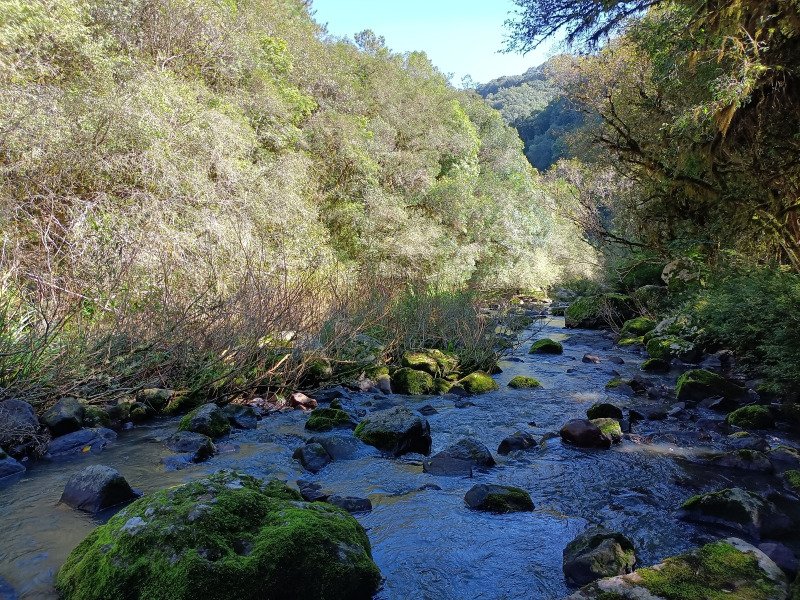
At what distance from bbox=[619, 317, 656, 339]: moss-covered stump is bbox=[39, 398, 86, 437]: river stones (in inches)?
470

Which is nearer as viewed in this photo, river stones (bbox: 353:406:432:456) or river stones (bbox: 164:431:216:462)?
river stones (bbox: 164:431:216:462)

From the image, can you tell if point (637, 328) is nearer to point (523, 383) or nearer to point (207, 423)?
point (523, 383)

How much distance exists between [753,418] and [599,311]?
9605mm

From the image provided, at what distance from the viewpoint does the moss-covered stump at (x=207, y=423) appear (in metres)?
6.10

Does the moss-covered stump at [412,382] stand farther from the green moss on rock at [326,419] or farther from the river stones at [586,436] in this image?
the river stones at [586,436]

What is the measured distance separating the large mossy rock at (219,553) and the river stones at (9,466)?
2.21m

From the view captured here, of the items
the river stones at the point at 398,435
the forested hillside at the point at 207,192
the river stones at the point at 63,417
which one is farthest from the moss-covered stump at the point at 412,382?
the river stones at the point at 63,417

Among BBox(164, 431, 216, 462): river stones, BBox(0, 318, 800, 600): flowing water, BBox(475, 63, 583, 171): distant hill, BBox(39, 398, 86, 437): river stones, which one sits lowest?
BBox(0, 318, 800, 600): flowing water

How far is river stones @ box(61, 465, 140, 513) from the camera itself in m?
4.12

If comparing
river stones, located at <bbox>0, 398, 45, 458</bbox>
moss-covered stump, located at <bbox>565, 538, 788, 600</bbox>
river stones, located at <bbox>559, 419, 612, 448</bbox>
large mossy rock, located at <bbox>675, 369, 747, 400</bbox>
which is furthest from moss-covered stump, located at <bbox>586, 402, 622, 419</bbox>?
river stones, located at <bbox>0, 398, 45, 458</bbox>

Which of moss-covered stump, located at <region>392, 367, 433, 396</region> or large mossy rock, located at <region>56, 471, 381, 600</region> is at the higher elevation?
large mossy rock, located at <region>56, 471, 381, 600</region>

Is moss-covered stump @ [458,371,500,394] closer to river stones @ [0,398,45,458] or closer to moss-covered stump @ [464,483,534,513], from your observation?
moss-covered stump @ [464,483,534,513]

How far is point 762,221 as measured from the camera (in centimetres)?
1034

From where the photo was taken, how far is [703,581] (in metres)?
2.68
